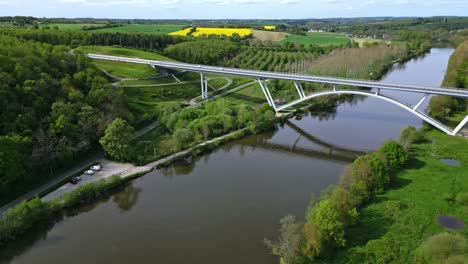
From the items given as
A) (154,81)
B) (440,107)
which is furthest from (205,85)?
(440,107)

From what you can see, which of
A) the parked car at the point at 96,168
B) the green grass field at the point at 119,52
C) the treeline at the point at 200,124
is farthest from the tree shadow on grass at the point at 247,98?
the parked car at the point at 96,168

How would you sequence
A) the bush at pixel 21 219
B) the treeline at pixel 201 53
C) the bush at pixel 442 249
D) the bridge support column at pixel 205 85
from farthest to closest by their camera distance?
1. the treeline at pixel 201 53
2. the bridge support column at pixel 205 85
3. the bush at pixel 21 219
4. the bush at pixel 442 249

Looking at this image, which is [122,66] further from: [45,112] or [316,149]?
[316,149]

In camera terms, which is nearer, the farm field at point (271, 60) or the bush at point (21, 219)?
the bush at point (21, 219)

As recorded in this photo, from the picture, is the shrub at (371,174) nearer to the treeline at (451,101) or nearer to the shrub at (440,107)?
the shrub at (440,107)

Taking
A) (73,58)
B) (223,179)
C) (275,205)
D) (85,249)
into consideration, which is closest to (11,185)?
(85,249)

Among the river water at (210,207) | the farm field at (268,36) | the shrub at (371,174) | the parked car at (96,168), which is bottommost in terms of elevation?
the river water at (210,207)

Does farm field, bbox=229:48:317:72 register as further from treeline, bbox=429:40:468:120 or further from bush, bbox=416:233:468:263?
bush, bbox=416:233:468:263
